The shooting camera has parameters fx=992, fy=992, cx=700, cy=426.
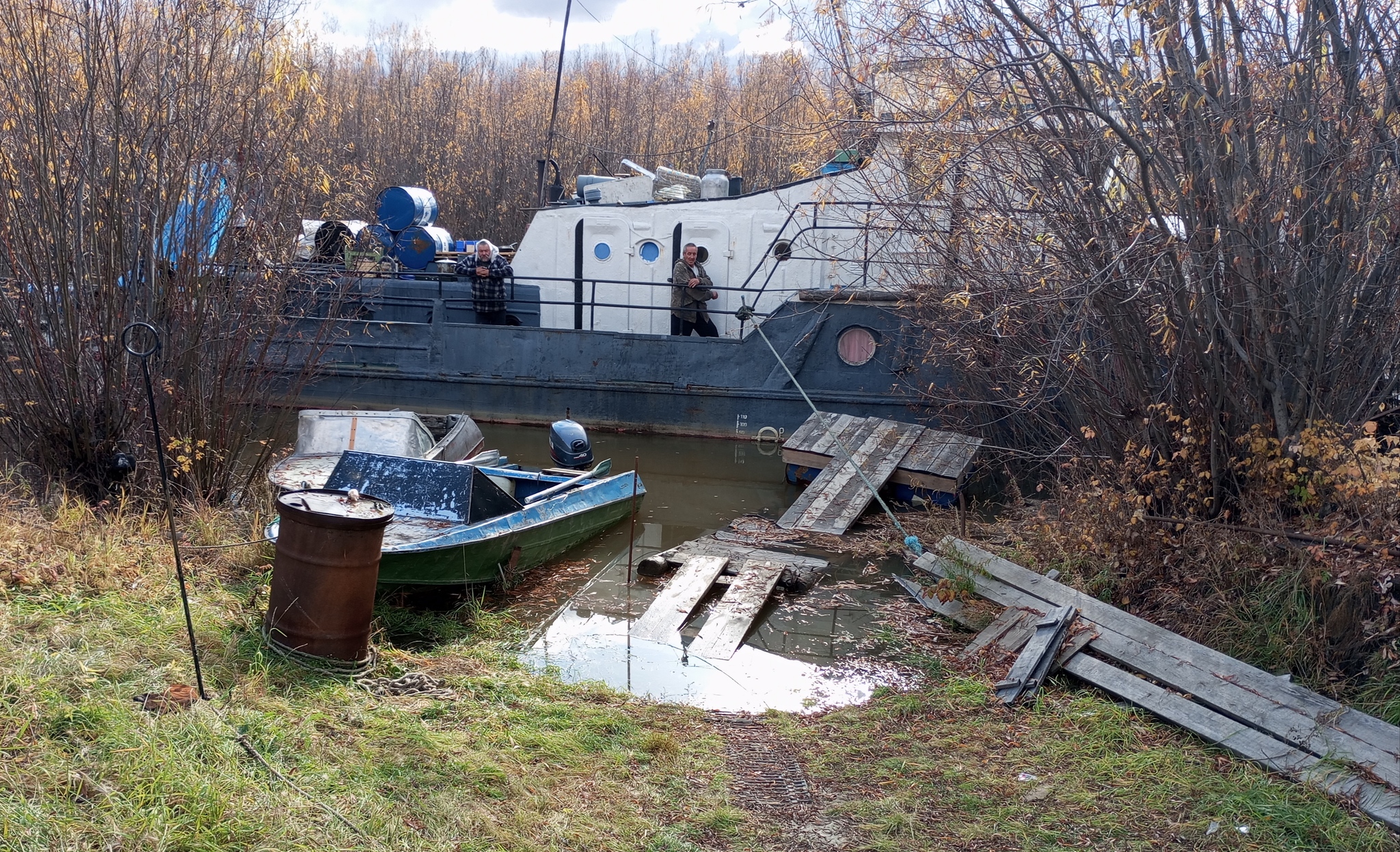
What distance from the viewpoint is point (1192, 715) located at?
509 cm

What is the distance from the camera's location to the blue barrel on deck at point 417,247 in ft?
51.5

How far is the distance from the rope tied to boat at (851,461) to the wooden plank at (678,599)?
1.57m

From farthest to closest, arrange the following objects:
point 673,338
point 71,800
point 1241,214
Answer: point 673,338 < point 1241,214 < point 71,800

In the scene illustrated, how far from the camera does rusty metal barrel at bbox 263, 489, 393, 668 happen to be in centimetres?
538

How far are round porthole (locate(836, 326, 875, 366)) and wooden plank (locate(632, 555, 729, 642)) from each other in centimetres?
571

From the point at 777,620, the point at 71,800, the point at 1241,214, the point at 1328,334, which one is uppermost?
the point at 1241,214

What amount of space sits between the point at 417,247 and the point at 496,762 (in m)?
12.5

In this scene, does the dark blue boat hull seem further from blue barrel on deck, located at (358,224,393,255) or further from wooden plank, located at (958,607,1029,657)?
wooden plank, located at (958,607,1029,657)

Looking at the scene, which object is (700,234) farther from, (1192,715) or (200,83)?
(1192,715)

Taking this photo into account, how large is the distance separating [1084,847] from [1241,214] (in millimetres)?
3175

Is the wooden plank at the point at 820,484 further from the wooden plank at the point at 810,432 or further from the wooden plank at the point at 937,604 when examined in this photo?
the wooden plank at the point at 937,604

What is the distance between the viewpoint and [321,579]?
5395 mm

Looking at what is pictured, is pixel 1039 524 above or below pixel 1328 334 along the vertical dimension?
below

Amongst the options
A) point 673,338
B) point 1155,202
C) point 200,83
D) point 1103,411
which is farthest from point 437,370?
point 1155,202
